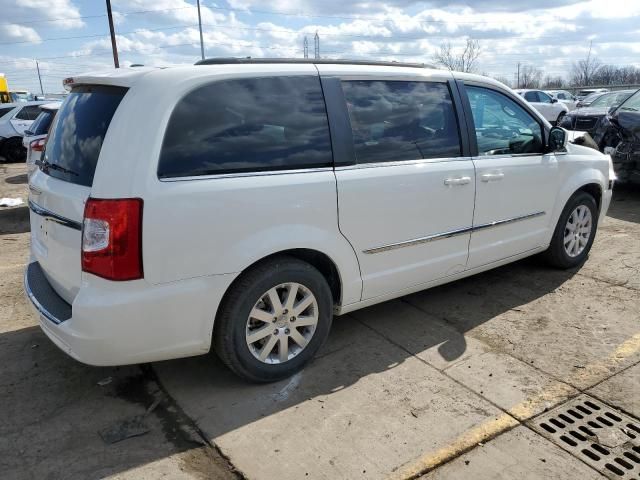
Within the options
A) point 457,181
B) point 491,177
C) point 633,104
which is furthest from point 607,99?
point 457,181

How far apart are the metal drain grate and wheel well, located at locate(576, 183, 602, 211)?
8.44 ft

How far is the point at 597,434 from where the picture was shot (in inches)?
111

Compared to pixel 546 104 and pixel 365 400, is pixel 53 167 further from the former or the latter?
pixel 546 104

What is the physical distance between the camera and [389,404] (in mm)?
3090

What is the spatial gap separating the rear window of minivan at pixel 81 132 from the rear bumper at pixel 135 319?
1.99 ft

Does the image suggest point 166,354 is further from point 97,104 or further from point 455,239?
point 455,239

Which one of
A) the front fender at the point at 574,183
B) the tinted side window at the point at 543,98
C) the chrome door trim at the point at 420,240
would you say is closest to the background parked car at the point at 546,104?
the tinted side window at the point at 543,98

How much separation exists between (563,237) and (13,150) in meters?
15.3

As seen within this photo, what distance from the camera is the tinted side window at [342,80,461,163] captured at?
11.3ft

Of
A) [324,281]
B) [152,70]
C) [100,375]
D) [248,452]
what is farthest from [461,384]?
[152,70]

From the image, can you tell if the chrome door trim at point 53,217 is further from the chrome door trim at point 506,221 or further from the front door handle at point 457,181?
the chrome door trim at point 506,221

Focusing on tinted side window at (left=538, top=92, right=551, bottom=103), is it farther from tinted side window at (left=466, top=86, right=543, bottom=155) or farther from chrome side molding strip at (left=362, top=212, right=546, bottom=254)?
chrome side molding strip at (left=362, top=212, right=546, bottom=254)

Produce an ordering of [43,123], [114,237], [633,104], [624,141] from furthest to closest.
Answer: [43,123] < [633,104] < [624,141] < [114,237]

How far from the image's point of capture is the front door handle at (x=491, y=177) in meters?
4.02
